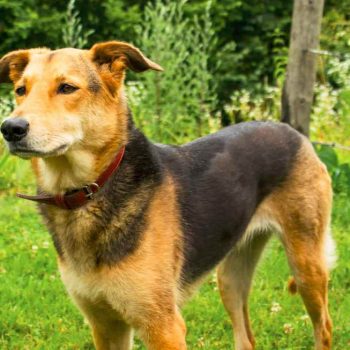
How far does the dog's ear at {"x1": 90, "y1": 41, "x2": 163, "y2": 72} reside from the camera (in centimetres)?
353

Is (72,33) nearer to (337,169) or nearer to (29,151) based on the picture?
(337,169)

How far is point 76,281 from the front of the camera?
3516mm

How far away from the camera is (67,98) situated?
10.9ft

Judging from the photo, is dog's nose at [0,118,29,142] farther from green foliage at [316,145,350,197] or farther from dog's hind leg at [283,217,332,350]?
green foliage at [316,145,350,197]

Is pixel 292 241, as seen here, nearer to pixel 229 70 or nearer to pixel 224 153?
pixel 224 153

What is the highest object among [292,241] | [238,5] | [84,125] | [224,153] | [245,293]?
[84,125]

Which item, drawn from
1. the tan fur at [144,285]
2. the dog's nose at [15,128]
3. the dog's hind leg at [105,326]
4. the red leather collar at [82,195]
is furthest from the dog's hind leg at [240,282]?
the dog's nose at [15,128]

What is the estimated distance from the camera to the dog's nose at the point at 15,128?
3.11 m

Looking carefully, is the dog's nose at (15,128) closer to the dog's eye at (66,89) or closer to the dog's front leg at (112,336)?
the dog's eye at (66,89)

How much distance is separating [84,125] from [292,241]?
1.67 metres

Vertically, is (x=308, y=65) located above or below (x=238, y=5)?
above

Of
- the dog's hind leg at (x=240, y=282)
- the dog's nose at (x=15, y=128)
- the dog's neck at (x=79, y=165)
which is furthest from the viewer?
the dog's hind leg at (x=240, y=282)

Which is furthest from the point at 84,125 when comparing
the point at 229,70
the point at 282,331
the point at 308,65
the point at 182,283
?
the point at 229,70

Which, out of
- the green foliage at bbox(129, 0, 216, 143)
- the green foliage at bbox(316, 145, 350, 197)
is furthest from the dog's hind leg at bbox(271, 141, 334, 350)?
the green foliage at bbox(129, 0, 216, 143)
